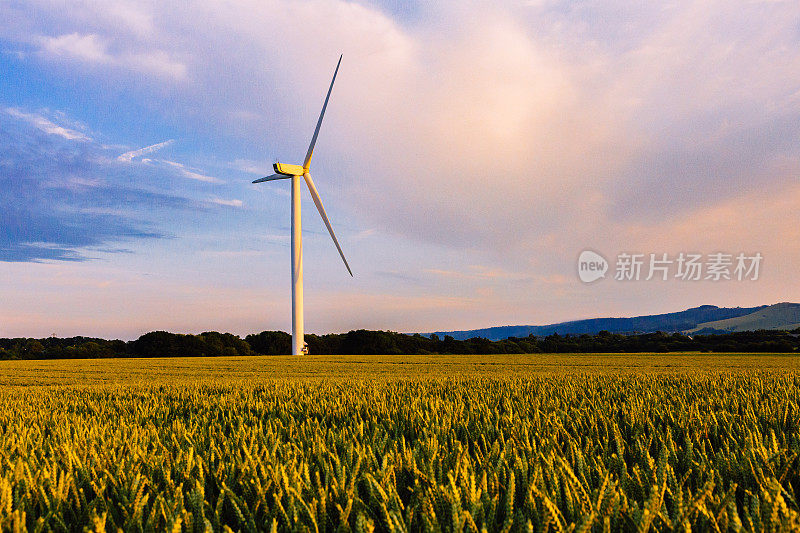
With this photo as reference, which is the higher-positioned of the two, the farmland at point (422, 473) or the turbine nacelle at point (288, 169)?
the turbine nacelle at point (288, 169)

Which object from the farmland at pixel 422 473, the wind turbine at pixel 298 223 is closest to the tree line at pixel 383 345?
the wind turbine at pixel 298 223

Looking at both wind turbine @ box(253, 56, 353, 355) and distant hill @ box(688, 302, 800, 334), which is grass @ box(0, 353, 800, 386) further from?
distant hill @ box(688, 302, 800, 334)

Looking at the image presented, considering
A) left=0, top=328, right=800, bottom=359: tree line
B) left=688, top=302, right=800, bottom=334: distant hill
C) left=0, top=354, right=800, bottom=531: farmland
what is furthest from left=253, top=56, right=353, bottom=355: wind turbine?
left=688, top=302, right=800, bottom=334: distant hill

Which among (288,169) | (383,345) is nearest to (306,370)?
(288,169)

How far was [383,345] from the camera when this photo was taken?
67250mm

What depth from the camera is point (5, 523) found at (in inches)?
65.2

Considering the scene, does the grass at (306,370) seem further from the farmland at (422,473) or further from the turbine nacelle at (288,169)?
the turbine nacelle at (288,169)

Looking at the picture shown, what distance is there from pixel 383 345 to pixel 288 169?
1192 inches

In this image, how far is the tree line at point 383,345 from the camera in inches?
2245

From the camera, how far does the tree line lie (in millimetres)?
57031

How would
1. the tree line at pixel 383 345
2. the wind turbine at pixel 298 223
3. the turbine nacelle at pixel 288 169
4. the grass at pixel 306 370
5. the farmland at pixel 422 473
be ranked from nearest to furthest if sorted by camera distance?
the farmland at pixel 422 473
the grass at pixel 306 370
the wind turbine at pixel 298 223
the turbine nacelle at pixel 288 169
the tree line at pixel 383 345

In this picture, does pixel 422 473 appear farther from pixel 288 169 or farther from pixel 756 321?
pixel 756 321

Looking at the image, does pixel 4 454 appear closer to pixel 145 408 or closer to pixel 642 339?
pixel 145 408

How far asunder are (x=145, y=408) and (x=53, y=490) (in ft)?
13.4
